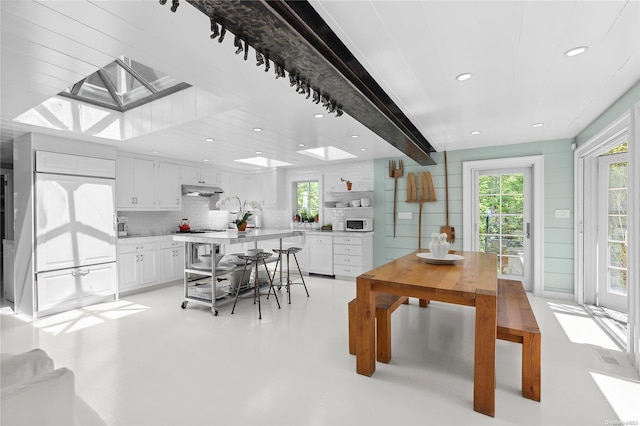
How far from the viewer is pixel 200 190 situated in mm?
6086

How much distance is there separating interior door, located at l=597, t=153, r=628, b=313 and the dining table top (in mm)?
1934

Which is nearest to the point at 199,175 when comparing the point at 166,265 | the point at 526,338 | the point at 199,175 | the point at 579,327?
the point at 199,175

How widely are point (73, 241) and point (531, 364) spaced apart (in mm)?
5230

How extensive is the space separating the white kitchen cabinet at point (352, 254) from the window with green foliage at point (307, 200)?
4.13 ft

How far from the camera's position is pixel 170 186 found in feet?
18.6

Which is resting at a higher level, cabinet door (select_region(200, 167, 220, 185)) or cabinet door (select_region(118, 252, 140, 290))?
cabinet door (select_region(200, 167, 220, 185))

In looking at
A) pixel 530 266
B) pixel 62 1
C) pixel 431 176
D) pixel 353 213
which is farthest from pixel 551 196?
pixel 62 1

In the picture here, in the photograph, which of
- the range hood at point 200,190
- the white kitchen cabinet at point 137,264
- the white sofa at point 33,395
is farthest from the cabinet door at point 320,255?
the white sofa at point 33,395

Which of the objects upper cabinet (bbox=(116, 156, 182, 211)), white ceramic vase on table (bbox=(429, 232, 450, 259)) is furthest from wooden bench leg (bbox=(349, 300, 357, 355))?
upper cabinet (bbox=(116, 156, 182, 211))

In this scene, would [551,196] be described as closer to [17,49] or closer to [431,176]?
[431,176]

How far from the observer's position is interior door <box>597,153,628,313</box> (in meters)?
3.76

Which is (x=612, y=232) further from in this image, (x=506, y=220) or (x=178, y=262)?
(x=178, y=262)

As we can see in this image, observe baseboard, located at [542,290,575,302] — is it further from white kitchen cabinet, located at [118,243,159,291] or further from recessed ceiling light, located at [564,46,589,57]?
white kitchen cabinet, located at [118,243,159,291]

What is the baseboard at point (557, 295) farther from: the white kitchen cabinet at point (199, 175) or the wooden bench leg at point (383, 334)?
the white kitchen cabinet at point (199, 175)
